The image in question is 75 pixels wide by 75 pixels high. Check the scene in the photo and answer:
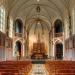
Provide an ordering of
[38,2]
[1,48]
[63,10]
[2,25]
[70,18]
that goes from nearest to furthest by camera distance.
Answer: [1,48] < [2,25] < [70,18] < [63,10] < [38,2]

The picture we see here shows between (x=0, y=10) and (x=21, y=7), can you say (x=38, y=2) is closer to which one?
(x=21, y=7)

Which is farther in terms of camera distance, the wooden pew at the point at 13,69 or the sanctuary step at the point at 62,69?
the sanctuary step at the point at 62,69

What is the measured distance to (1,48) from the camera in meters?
35.8

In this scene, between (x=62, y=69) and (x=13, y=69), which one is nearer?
(x=13, y=69)

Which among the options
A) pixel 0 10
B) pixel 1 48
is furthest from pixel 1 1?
pixel 1 48

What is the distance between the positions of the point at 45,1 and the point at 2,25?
1369 cm

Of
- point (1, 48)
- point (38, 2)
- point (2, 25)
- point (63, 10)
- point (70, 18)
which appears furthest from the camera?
point (38, 2)

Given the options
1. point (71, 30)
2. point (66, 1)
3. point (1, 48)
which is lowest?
point (1, 48)

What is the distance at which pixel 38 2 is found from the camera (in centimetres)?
4975

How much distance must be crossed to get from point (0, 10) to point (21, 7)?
1283 centimetres

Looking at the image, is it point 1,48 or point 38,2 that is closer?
point 1,48

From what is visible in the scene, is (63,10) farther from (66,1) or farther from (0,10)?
(0,10)

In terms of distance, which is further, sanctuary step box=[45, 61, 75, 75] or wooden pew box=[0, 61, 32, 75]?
sanctuary step box=[45, 61, 75, 75]

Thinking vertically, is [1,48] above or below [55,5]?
below
